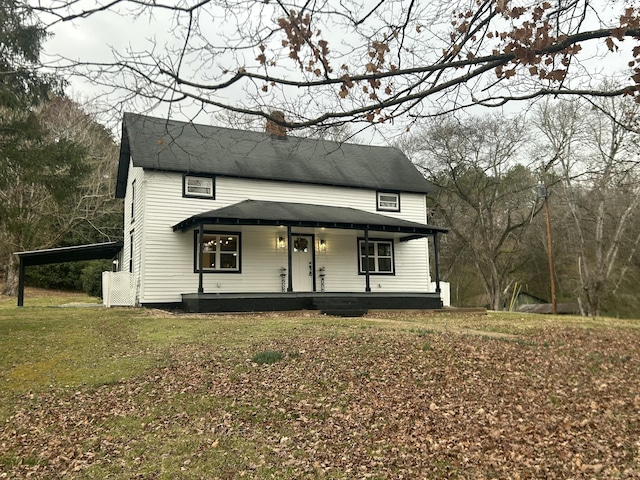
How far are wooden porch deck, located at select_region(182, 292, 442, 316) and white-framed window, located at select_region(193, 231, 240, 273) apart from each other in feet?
4.86

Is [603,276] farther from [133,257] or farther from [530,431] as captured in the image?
[530,431]

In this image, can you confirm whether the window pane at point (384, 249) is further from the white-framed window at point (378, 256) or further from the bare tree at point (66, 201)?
the bare tree at point (66, 201)

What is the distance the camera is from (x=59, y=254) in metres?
19.1

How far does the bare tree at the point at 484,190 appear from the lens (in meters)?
27.7

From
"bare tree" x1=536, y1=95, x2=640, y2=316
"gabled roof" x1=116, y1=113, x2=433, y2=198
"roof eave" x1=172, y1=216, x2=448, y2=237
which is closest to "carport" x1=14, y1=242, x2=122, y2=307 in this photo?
"gabled roof" x1=116, y1=113, x2=433, y2=198

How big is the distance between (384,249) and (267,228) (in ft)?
16.8

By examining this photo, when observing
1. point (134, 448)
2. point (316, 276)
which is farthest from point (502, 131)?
point (134, 448)

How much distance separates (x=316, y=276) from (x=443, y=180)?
49.0 ft

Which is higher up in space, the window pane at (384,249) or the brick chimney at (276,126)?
the brick chimney at (276,126)

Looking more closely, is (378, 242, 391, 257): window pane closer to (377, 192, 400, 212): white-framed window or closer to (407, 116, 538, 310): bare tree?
(377, 192, 400, 212): white-framed window

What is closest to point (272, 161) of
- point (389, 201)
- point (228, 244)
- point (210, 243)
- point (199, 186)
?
point (199, 186)

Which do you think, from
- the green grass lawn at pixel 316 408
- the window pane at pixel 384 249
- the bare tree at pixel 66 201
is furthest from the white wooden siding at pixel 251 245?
the bare tree at pixel 66 201

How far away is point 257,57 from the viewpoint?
14.5 ft

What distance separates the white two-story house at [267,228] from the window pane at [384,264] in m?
0.05
